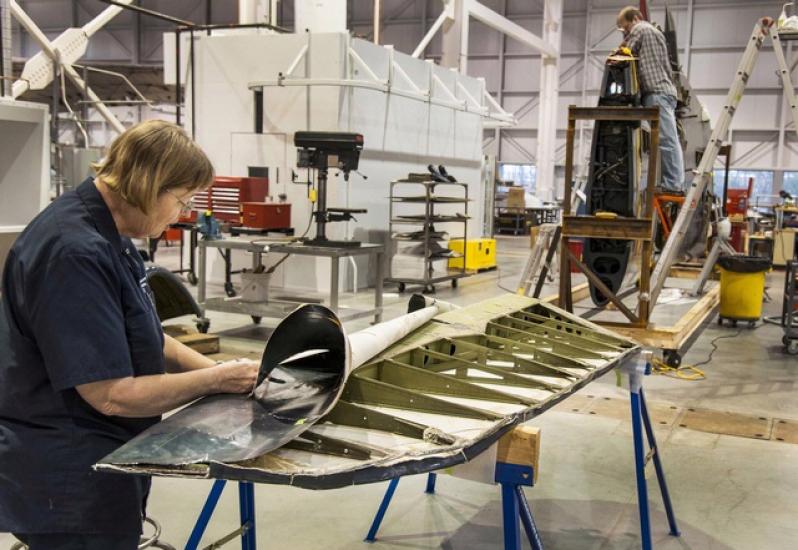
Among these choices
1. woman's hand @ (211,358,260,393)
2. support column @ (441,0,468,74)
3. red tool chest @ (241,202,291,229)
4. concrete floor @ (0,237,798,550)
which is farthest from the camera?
support column @ (441,0,468,74)

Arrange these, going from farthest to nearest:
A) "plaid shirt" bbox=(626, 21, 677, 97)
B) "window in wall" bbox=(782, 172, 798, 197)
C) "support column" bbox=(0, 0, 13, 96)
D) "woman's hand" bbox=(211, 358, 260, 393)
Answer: "window in wall" bbox=(782, 172, 798, 197), "plaid shirt" bbox=(626, 21, 677, 97), "support column" bbox=(0, 0, 13, 96), "woman's hand" bbox=(211, 358, 260, 393)

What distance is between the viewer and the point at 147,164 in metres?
1.63

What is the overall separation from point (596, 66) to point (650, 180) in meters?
18.9

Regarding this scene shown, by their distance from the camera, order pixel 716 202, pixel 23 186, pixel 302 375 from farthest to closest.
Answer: pixel 716 202 < pixel 23 186 < pixel 302 375

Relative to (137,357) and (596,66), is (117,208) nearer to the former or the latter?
(137,357)

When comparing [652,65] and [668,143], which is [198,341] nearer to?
A: [652,65]

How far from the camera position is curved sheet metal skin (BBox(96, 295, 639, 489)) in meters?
1.64

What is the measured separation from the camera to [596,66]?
76.2 feet

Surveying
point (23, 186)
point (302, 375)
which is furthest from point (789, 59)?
point (302, 375)

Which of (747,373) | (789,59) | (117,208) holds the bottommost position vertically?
(747,373)

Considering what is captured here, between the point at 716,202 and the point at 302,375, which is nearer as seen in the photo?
the point at 302,375

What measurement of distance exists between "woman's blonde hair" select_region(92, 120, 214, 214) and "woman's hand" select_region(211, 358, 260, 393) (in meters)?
0.43

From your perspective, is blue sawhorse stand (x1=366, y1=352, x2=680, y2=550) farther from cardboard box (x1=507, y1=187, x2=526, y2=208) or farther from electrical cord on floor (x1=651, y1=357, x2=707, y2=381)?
cardboard box (x1=507, y1=187, x2=526, y2=208)

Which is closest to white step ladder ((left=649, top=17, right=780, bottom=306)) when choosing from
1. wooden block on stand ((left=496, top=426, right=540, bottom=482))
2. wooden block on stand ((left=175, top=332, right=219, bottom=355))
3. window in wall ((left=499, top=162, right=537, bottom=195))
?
wooden block on stand ((left=175, top=332, right=219, bottom=355))
